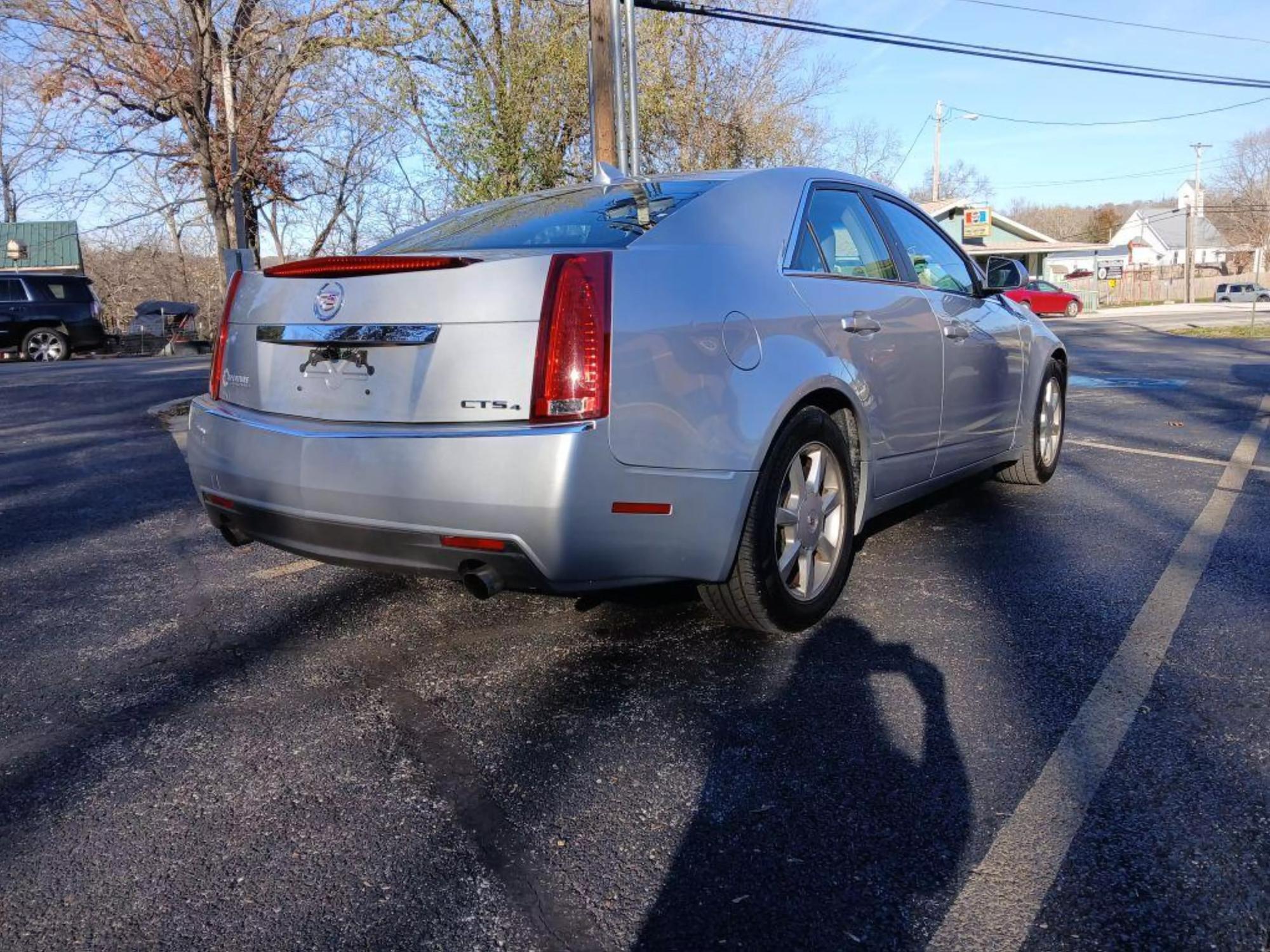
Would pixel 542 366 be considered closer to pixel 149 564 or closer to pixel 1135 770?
pixel 1135 770

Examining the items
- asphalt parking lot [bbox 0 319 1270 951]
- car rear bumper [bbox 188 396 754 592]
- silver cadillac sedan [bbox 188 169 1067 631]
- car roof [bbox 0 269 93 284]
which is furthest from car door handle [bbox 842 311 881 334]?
car roof [bbox 0 269 93 284]

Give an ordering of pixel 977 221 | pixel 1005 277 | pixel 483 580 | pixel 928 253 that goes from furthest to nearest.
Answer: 1. pixel 977 221
2. pixel 1005 277
3. pixel 928 253
4. pixel 483 580

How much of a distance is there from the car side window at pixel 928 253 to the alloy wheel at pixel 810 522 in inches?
51.7

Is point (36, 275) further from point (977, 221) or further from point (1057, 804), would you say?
point (977, 221)

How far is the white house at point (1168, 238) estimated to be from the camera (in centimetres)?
8838

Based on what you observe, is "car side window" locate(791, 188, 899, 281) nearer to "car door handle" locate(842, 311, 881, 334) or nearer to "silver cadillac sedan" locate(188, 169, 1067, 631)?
"silver cadillac sedan" locate(188, 169, 1067, 631)

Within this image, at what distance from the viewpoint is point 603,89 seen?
12.0 meters

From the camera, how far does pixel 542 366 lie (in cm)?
273

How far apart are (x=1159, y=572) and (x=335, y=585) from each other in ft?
11.0

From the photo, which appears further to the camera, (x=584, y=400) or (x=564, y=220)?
(x=564, y=220)

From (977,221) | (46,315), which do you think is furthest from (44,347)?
(977,221)

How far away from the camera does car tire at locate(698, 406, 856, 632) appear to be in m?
3.14

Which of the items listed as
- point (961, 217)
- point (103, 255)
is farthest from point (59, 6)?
point (961, 217)

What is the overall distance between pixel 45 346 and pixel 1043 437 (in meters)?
20.4
